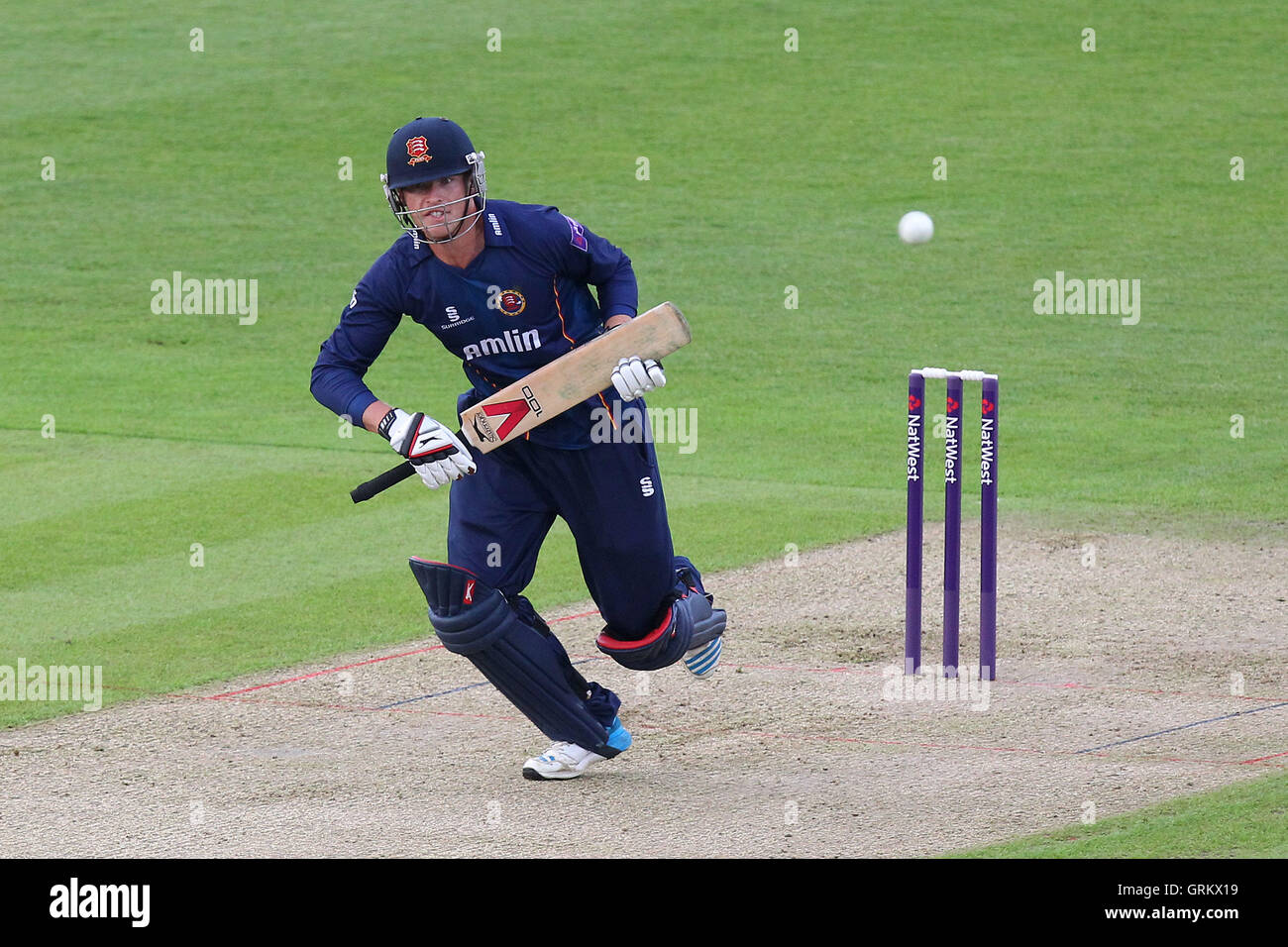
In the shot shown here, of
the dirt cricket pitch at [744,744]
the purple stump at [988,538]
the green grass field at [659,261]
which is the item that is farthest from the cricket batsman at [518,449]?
the green grass field at [659,261]

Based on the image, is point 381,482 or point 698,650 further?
point 698,650

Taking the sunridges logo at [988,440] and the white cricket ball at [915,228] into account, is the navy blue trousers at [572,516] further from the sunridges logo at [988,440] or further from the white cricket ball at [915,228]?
the white cricket ball at [915,228]

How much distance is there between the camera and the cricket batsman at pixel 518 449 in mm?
5820

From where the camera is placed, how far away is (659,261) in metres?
15.7

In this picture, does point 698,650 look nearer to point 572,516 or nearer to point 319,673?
point 572,516

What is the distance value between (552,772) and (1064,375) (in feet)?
24.3

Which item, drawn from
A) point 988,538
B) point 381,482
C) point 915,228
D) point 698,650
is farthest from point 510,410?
point 915,228

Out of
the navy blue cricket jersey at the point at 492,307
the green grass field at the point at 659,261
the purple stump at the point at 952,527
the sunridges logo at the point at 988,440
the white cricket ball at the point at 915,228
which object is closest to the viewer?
the navy blue cricket jersey at the point at 492,307

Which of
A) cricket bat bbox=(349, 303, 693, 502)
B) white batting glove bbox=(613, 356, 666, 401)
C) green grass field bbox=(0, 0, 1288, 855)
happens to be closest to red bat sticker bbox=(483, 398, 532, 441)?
cricket bat bbox=(349, 303, 693, 502)

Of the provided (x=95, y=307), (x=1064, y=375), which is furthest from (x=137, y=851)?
(x=95, y=307)

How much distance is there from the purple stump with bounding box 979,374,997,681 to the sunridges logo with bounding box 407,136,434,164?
216 centimetres

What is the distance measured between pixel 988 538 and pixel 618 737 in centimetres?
161

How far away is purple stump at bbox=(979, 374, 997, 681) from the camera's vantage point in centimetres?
670

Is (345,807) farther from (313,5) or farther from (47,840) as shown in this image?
(313,5)
